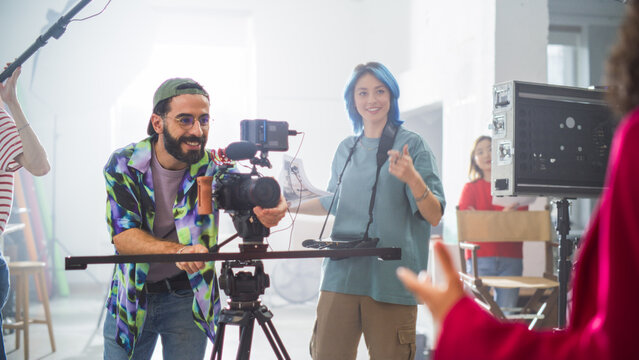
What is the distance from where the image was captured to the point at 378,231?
5.66 ft

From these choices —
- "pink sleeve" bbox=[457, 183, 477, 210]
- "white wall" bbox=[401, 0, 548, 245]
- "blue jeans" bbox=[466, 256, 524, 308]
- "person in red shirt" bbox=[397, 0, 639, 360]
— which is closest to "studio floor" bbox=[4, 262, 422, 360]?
"blue jeans" bbox=[466, 256, 524, 308]

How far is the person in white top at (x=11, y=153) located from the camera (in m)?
1.83

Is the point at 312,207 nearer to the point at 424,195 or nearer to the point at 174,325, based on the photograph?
the point at 424,195

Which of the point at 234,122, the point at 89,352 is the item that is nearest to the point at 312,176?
the point at 234,122

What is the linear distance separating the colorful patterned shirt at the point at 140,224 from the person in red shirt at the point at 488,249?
7.72ft

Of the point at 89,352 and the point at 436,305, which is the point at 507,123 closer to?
the point at 436,305

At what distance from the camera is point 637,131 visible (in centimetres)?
49

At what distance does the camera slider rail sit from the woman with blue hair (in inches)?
16.5

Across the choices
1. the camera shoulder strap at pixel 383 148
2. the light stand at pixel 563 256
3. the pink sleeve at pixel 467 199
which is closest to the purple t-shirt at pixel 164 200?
the camera shoulder strap at pixel 383 148

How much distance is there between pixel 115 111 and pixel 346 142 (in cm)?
566

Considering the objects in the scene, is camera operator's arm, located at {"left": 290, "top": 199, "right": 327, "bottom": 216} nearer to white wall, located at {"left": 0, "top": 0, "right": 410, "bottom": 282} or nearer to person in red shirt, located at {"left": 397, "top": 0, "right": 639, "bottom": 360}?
person in red shirt, located at {"left": 397, "top": 0, "right": 639, "bottom": 360}

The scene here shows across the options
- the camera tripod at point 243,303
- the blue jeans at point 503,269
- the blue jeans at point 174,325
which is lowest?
the blue jeans at point 503,269

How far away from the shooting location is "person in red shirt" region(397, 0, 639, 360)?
483 mm

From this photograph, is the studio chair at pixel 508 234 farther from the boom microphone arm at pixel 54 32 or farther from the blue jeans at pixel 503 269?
the boom microphone arm at pixel 54 32
